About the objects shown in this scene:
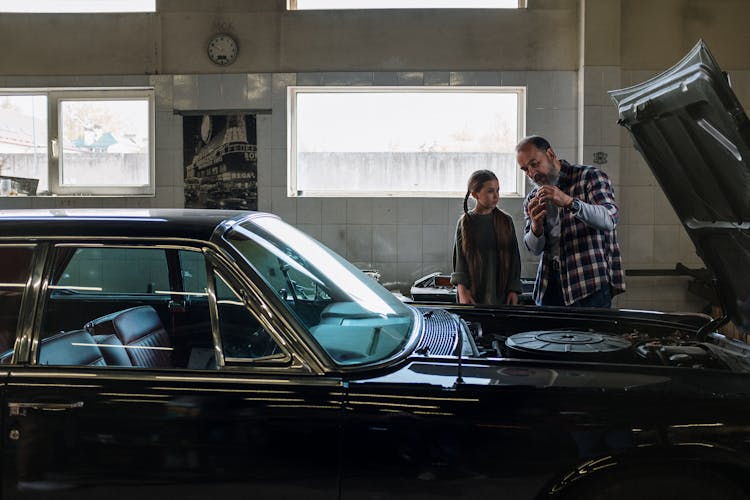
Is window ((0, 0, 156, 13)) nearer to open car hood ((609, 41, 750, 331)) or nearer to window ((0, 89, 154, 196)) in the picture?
window ((0, 89, 154, 196))

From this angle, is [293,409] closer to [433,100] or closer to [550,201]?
[550,201]

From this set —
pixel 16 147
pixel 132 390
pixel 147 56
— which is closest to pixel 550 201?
pixel 132 390

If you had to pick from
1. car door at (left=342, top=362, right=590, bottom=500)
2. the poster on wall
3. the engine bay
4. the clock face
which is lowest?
car door at (left=342, top=362, right=590, bottom=500)

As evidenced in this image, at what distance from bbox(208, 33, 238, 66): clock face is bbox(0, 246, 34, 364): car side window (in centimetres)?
441

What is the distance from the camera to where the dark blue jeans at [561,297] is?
308 cm

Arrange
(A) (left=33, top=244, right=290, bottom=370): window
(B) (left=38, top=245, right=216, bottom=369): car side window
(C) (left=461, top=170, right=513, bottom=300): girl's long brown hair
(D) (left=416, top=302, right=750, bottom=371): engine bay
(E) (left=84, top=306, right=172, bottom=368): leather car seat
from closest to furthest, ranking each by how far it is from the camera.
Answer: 1. (A) (left=33, top=244, right=290, bottom=370): window
2. (B) (left=38, top=245, right=216, bottom=369): car side window
3. (D) (left=416, top=302, right=750, bottom=371): engine bay
4. (E) (left=84, top=306, right=172, bottom=368): leather car seat
5. (C) (left=461, top=170, right=513, bottom=300): girl's long brown hair

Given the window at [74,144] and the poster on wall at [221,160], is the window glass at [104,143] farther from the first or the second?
the poster on wall at [221,160]

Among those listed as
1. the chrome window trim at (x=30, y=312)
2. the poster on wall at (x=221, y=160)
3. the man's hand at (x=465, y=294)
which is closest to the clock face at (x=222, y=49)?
the poster on wall at (x=221, y=160)

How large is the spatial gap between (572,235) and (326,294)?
1577mm

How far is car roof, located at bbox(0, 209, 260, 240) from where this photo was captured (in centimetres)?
184

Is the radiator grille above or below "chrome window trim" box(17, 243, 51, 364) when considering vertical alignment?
below

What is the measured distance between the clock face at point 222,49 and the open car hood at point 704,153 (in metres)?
4.45

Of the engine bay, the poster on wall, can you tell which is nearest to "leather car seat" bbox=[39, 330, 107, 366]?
the engine bay

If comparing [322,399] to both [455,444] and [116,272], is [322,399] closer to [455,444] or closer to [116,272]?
[455,444]
